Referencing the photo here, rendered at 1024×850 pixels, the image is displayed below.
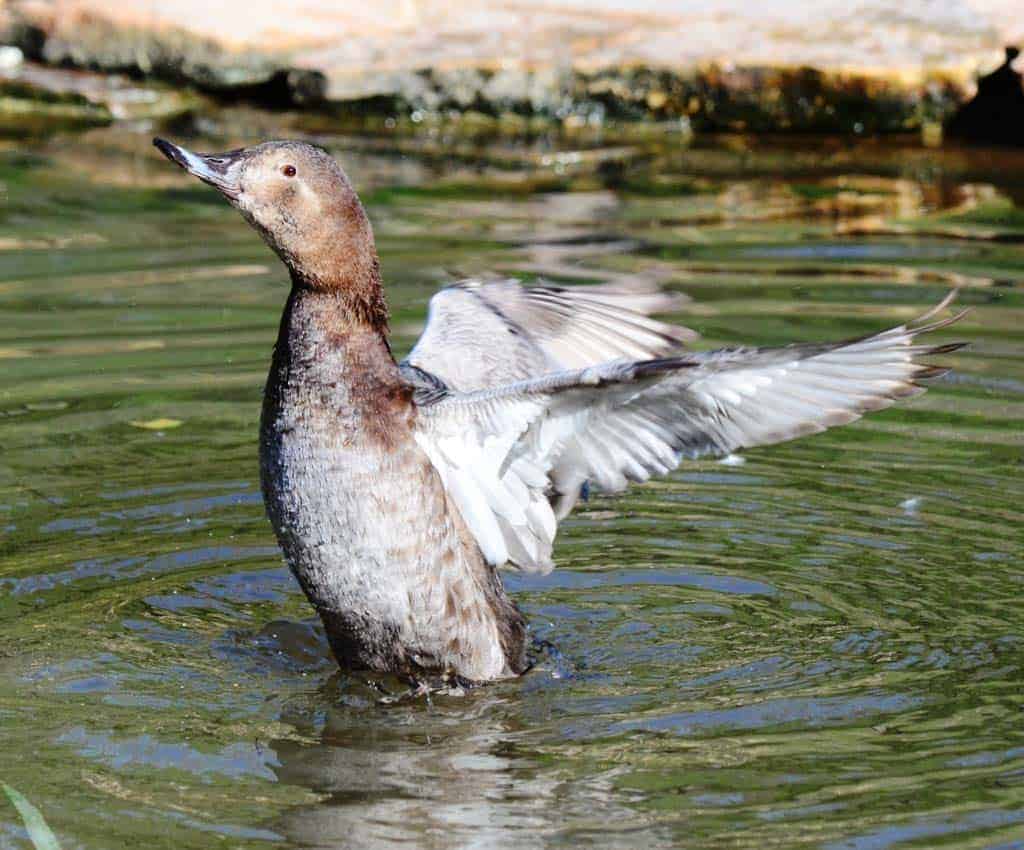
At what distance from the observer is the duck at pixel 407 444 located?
5.20 m

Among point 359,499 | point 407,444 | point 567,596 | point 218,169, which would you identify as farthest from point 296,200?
point 567,596

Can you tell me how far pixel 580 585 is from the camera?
21.6 ft

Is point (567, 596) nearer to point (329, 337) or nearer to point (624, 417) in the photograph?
point (624, 417)

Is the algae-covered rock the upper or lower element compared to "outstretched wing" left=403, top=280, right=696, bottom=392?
upper

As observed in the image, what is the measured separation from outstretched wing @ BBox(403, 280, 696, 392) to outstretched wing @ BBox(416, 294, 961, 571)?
0.82 m

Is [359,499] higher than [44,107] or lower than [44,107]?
lower

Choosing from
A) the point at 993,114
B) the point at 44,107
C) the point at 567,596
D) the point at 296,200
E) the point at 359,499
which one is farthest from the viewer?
the point at 44,107

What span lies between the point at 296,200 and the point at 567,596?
73.8 inches

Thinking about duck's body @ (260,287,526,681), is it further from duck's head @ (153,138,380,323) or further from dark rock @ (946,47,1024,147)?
dark rock @ (946,47,1024,147)

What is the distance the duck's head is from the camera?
5.55m

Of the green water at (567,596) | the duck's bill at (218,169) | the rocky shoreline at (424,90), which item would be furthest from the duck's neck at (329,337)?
the rocky shoreline at (424,90)

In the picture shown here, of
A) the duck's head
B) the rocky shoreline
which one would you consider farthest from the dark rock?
the duck's head

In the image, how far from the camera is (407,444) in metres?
5.53

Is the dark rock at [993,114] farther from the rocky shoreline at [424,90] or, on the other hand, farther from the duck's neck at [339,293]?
the duck's neck at [339,293]
